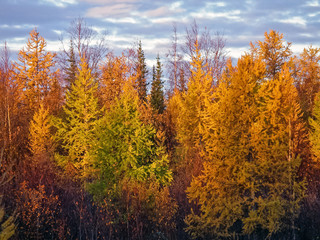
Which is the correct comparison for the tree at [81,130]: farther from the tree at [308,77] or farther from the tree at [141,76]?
the tree at [308,77]

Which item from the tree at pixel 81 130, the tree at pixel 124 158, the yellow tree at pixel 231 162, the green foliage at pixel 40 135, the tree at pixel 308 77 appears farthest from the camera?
the tree at pixel 308 77

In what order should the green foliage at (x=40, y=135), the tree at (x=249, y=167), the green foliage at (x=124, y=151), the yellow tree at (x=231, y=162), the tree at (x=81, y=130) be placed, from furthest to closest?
the green foliage at (x=40, y=135) < the tree at (x=81, y=130) < the green foliage at (x=124, y=151) < the yellow tree at (x=231, y=162) < the tree at (x=249, y=167)

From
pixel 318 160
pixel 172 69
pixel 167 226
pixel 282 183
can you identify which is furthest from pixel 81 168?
pixel 172 69

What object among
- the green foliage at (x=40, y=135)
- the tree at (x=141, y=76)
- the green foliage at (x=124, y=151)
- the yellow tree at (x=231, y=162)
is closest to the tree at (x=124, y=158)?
the green foliage at (x=124, y=151)

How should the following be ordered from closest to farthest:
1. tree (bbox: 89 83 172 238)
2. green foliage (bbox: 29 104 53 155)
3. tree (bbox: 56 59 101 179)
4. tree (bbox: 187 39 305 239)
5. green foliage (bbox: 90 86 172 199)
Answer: tree (bbox: 187 39 305 239), tree (bbox: 89 83 172 238), green foliage (bbox: 90 86 172 199), tree (bbox: 56 59 101 179), green foliage (bbox: 29 104 53 155)

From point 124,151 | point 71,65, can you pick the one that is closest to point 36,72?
point 71,65

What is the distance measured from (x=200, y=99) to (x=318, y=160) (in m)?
9.62

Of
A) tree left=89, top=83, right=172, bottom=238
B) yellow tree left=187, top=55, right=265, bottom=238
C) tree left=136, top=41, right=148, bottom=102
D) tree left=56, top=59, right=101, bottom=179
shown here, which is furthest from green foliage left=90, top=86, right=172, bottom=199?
tree left=136, top=41, right=148, bottom=102

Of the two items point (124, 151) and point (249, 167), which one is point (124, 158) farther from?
point (249, 167)

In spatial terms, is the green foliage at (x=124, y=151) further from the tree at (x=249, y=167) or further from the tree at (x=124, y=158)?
the tree at (x=249, y=167)

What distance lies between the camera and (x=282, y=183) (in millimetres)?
15852

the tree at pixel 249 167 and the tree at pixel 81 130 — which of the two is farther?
the tree at pixel 81 130

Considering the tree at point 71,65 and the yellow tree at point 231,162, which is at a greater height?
the tree at point 71,65

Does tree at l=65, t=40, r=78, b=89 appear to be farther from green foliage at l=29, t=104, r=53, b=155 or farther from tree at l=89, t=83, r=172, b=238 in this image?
tree at l=89, t=83, r=172, b=238
